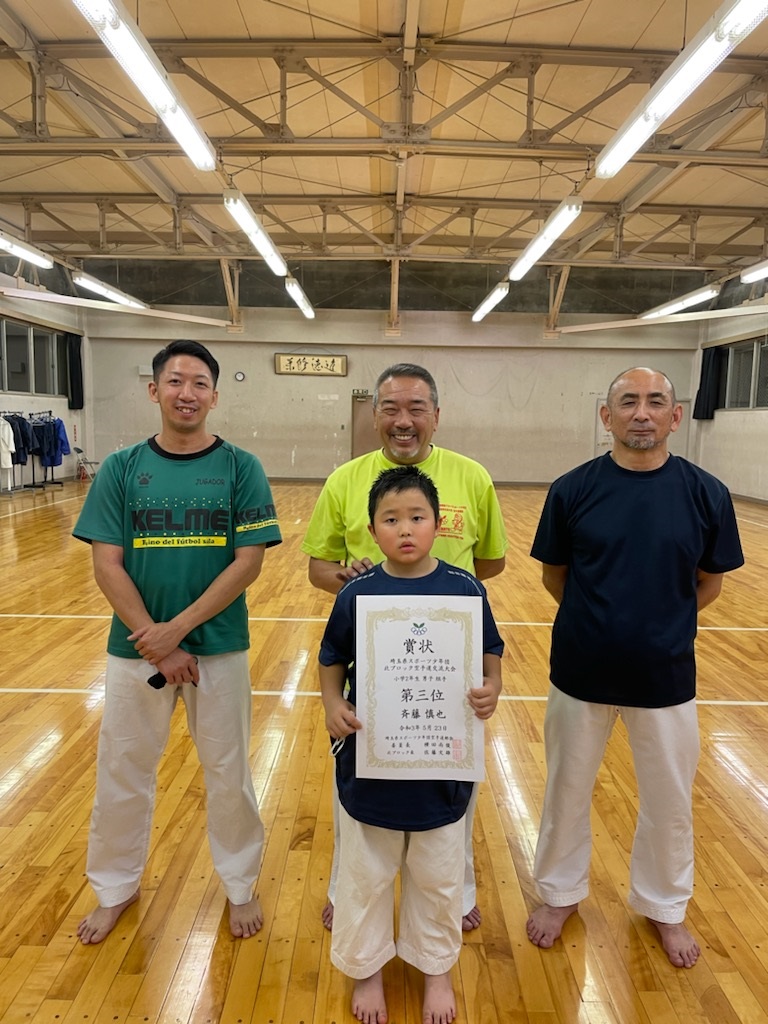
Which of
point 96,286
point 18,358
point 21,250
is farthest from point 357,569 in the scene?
point 18,358

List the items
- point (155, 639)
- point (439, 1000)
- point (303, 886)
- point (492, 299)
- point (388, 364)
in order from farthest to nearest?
point (388, 364) → point (492, 299) → point (303, 886) → point (155, 639) → point (439, 1000)

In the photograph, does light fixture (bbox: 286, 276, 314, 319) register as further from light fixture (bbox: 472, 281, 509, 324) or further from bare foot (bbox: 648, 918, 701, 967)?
bare foot (bbox: 648, 918, 701, 967)

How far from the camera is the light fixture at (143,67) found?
145 inches

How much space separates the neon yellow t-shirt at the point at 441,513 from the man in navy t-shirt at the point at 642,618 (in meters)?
0.19

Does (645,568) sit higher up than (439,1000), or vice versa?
(645,568)

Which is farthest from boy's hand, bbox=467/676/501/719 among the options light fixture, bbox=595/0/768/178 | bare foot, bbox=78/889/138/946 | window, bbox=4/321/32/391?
window, bbox=4/321/32/391

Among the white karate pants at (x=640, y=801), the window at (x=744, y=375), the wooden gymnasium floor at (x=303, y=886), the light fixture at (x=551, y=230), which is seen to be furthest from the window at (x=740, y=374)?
the white karate pants at (x=640, y=801)

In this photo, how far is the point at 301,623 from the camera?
17.5 feet

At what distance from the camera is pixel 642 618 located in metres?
1.86

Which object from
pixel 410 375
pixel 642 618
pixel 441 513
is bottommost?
pixel 642 618

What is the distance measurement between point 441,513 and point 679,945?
1419mm

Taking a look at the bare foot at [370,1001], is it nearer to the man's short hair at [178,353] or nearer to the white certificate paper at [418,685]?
the white certificate paper at [418,685]

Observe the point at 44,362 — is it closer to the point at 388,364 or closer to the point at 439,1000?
the point at 388,364

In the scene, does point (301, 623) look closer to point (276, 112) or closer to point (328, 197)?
point (276, 112)
